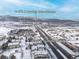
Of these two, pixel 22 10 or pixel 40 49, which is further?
pixel 22 10

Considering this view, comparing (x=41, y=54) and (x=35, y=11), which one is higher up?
(x=35, y=11)

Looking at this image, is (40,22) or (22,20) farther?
(40,22)

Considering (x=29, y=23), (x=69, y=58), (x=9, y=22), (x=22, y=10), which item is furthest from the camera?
(x=29, y=23)

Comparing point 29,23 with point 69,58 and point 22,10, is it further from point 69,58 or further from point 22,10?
point 69,58

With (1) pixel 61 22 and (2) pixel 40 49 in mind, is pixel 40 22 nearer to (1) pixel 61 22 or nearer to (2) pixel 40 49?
(1) pixel 61 22

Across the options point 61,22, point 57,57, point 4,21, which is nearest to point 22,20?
point 4,21

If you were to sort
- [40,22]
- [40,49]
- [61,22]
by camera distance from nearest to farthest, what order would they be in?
[40,49], [40,22], [61,22]

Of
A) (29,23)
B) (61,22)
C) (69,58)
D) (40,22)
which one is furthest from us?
(61,22)

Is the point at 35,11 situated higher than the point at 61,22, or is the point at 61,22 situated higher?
the point at 35,11

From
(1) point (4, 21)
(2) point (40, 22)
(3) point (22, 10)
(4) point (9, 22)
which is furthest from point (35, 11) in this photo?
(2) point (40, 22)
